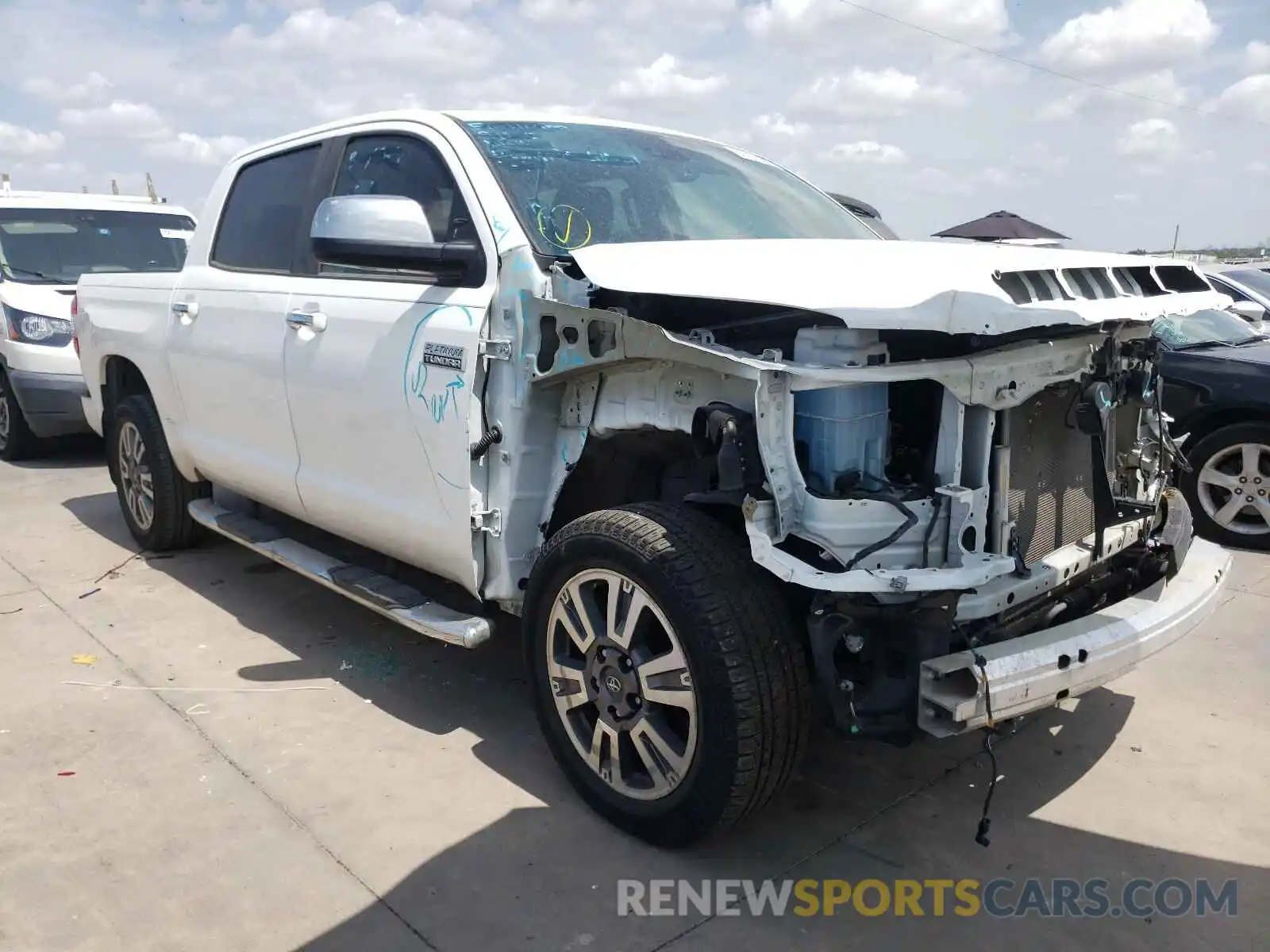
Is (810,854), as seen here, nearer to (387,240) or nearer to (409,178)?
(387,240)

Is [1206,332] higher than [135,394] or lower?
higher

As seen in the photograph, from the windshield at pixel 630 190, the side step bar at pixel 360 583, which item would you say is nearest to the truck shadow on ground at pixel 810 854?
the side step bar at pixel 360 583

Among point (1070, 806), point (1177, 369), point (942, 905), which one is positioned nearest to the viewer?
point (942, 905)

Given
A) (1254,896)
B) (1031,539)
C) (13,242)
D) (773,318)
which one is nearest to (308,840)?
(773,318)

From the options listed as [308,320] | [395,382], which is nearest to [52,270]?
[308,320]

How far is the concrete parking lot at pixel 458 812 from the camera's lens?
2.58 m

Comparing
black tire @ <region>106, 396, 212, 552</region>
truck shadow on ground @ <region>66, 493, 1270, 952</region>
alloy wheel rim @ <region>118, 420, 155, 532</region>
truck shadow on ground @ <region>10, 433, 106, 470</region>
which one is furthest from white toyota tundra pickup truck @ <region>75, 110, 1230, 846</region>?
truck shadow on ground @ <region>10, 433, 106, 470</region>

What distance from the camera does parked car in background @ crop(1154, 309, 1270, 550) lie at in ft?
19.0

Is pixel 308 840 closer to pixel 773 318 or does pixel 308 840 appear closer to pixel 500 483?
pixel 500 483

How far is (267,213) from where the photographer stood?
4.36 metres

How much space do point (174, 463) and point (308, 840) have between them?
2.83m

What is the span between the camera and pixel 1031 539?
2875mm

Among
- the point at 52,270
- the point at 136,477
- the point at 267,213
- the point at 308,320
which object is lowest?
the point at 136,477

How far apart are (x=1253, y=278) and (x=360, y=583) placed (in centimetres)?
848
